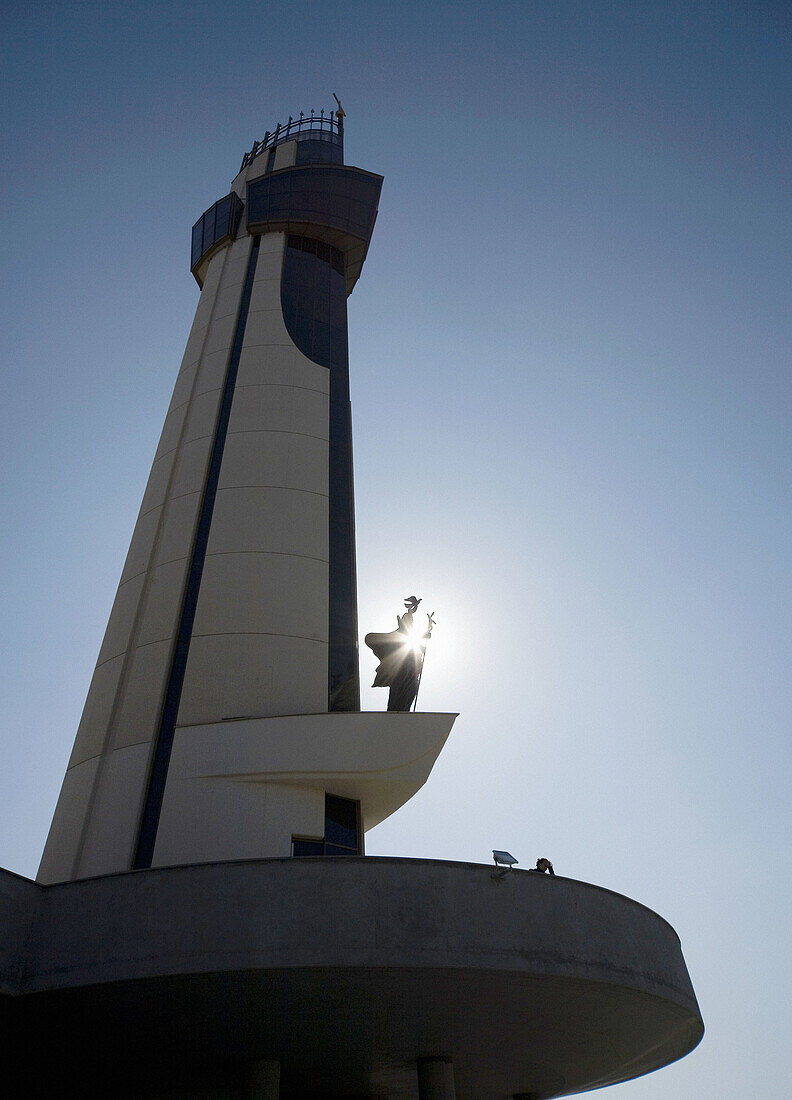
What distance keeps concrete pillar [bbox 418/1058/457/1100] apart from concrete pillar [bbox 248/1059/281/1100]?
8.76ft

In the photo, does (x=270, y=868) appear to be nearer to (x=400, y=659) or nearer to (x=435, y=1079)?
(x=435, y=1079)

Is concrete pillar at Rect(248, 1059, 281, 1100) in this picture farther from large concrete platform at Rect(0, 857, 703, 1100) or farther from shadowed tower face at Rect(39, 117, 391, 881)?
shadowed tower face at Rect(39, 117, 391, 881)

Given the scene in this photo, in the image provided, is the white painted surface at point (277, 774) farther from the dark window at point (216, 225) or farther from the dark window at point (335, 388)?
the dark window at point (216, 225)

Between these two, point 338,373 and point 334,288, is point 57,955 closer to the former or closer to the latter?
point 338,373

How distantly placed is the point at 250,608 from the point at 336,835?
6213mm

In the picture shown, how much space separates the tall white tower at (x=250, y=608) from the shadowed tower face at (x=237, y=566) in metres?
0.05

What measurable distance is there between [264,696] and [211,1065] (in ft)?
24.9

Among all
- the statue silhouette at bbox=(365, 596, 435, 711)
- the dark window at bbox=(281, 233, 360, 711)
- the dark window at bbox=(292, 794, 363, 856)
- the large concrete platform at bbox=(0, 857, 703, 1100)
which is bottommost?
the large concrete platform at bbox=(0, 857, 703, 1100)

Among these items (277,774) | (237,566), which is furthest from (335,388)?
(277,774)

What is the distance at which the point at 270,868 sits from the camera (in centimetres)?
1343

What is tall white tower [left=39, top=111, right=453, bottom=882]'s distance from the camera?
18.8 metres

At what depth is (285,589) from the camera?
75.4ft

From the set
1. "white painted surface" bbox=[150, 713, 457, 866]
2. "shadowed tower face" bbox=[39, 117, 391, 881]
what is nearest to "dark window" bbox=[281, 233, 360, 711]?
"shadowed tower face" bbox=[39, 117, 391, 881]

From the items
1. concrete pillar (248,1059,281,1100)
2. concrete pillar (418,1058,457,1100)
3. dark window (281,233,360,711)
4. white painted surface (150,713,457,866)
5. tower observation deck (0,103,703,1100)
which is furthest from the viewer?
dark window (281,233,360,711)
